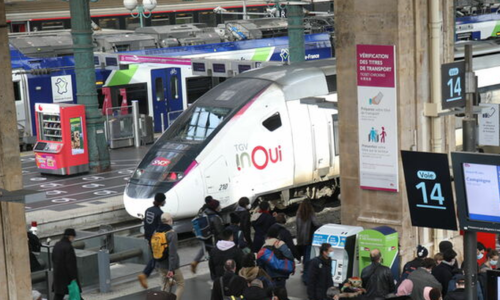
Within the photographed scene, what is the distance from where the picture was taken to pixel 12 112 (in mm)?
11945

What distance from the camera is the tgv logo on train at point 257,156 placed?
20.4 meters

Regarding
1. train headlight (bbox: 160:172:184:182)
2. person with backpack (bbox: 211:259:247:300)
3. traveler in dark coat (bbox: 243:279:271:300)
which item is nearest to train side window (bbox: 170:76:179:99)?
train headlight (bbox: 160:172:184:182)

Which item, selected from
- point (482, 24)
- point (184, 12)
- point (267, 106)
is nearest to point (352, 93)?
point (267, 106)

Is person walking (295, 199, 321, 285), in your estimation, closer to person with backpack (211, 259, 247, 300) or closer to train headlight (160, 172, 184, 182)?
person with backpack (211, 259, 247, 300)

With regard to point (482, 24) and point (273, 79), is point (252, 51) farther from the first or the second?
point (273, 79)

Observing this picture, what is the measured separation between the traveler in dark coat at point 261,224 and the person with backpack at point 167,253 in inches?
59.3

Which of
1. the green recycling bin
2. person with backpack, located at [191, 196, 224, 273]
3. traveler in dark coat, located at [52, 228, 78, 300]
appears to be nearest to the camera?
traveler in dark coat, located at [52, 228, 78, 300]

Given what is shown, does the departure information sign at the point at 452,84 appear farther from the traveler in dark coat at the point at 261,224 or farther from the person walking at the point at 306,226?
the traveler in dark coat at the point at 261,224

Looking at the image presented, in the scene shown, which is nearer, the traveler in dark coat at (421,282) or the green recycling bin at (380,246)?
the traveler in dark coat at (421,282)

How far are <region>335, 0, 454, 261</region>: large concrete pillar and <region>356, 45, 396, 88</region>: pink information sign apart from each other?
88 millimetres

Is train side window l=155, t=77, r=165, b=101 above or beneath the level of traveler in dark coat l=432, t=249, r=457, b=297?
above

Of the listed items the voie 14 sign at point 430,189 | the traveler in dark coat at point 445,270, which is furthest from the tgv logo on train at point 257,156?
the voie 14 sign at point 430,189

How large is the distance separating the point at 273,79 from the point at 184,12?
4288 centimetres

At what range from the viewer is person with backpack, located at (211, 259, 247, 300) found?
1240 centimetres
